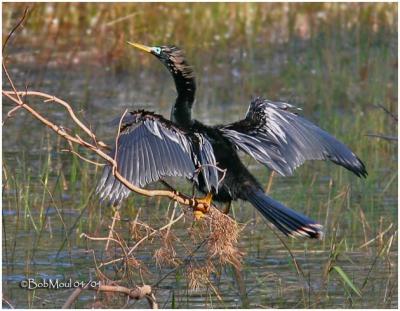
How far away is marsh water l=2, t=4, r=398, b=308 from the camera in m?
5.23

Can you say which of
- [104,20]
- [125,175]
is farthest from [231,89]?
[125,175]

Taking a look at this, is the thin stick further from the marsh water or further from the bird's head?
the bird's head

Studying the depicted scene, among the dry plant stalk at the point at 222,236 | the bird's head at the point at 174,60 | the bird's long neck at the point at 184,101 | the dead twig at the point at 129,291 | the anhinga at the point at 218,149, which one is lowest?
the dead twig at the point at 129,291

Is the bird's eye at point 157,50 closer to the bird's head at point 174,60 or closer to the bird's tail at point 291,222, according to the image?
the bird's head at point 174,60

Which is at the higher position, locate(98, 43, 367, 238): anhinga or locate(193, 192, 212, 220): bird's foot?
locate(98, 43, 367, 238): anhinga

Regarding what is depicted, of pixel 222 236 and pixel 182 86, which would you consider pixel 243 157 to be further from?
pixel 222 236

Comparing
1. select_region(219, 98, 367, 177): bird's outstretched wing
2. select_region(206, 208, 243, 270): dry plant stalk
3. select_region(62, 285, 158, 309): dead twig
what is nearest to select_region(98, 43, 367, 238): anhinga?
select_region(219, 98, 367, 177): bird's outstretched wing

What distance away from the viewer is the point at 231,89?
10430 millimetres

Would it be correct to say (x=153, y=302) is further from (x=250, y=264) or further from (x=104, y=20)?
(x=104, y=20)

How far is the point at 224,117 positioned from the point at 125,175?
4812mm

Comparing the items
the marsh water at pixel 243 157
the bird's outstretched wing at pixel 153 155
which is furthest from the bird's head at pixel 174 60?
the marsh water at pixel 243 157

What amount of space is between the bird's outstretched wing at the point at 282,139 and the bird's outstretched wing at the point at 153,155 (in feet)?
0.93

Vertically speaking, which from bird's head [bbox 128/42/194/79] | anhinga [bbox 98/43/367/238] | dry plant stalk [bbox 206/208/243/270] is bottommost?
dry plant stalk [bbox 206/208/243/270]

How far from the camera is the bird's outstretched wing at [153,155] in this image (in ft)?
14.8
